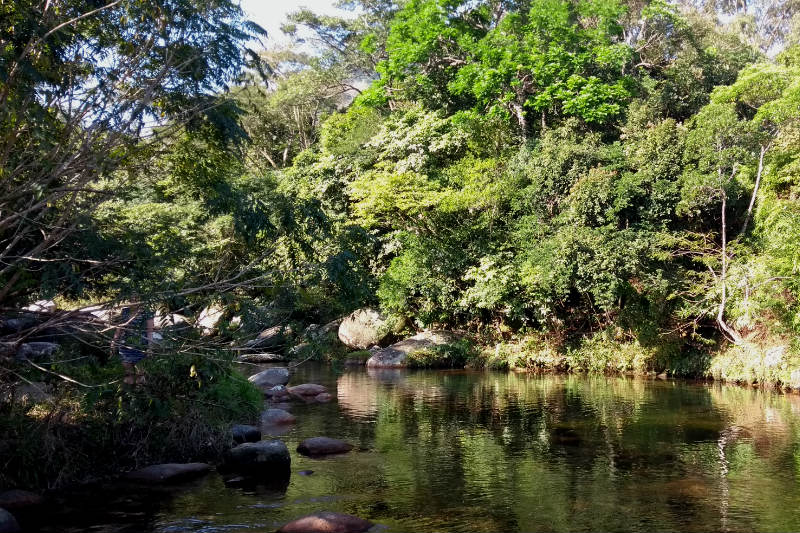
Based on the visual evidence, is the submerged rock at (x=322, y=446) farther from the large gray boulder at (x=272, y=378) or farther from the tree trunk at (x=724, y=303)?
the tree trunk at (x=724, y=303)

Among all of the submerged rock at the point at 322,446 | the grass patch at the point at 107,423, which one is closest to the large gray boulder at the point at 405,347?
the submerged rock at the point at 322,446

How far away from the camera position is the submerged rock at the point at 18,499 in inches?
337

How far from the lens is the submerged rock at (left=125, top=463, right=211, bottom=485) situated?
9945 mm

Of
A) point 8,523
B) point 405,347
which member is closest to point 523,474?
point 8,523

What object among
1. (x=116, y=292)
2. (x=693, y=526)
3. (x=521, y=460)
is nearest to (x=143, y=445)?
(x=116, y=292)

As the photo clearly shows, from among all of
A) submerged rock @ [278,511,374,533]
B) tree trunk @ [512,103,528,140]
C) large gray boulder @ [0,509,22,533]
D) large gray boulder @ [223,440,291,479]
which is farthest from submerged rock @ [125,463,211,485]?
tree trunk @ [512,103,528,140]

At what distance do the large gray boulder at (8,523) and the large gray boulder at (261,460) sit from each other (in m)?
3.36

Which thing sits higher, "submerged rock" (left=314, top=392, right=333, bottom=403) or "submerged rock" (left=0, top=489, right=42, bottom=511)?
"submerged rock" (left=314, top=392, right=333, bottom=403)

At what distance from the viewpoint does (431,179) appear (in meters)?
28.1

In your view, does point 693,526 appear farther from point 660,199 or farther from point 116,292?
point 660,199

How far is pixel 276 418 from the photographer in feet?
48.3

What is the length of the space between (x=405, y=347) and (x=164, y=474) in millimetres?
17016

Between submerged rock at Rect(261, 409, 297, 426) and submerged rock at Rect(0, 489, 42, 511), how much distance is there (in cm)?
587

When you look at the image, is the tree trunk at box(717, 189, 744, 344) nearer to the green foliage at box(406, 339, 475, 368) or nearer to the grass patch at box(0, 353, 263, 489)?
the green foliage at box(406, 339, 475, 368)
